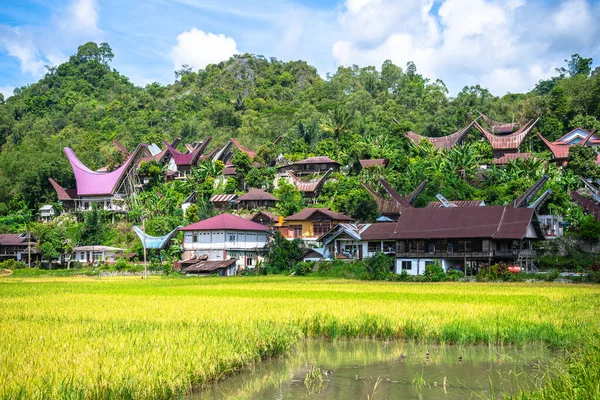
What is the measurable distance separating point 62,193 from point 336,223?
91.5 feet

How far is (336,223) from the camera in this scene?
44281mm

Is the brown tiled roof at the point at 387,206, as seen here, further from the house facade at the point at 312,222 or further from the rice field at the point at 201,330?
the rice field at the point at 201,330

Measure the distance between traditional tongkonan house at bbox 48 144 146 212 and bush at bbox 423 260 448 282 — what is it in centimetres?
2985

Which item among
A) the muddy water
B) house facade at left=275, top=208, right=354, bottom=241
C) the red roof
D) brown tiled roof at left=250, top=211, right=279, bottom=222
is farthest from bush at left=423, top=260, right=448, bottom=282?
the muddy water

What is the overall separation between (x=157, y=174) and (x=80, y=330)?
4702 cm

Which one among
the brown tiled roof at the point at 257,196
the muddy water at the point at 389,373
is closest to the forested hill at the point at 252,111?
→ the brown tiled roof at the point at 257,196

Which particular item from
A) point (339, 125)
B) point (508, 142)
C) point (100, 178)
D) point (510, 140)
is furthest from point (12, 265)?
point (510, 140)

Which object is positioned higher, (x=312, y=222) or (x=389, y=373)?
(x=312, y=222)

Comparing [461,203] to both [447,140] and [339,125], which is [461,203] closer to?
[447,140]

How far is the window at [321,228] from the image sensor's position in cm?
4428

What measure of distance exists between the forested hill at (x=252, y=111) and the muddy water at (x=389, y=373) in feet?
108

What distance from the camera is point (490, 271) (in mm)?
31484

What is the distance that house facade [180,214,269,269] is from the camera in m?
44.0

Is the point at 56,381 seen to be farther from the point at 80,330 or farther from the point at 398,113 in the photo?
the point at 398,113
